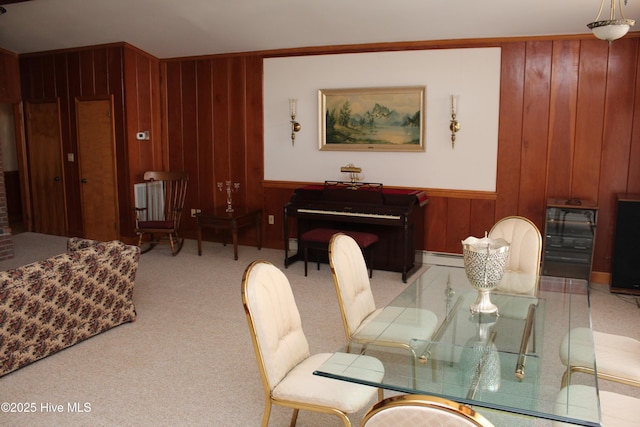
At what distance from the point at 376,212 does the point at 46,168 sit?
4993mm

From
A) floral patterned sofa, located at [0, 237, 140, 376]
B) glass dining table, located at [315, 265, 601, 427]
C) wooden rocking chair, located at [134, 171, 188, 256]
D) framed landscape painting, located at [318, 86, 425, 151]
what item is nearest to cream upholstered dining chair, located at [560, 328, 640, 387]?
glass dining table, located at [315, 265, 601, 427]

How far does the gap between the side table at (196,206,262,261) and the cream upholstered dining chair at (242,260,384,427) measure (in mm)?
3819

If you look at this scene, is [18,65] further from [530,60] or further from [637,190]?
[637,190]

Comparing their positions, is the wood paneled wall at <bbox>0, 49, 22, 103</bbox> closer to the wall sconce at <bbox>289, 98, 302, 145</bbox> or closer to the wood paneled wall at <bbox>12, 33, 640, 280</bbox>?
the wood paneled wall at <bbox>12, 33, 640, 280</bbox>

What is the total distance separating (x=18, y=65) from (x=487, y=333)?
7553mm

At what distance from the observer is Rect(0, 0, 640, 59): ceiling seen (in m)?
4.92

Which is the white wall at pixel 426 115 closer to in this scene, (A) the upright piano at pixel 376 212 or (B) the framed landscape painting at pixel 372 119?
(B) the framed landscape painting at pixel 372 119

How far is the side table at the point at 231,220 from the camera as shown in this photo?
6258mm

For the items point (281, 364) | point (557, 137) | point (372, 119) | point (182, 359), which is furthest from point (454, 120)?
point (281, 364)

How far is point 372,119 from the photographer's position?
606 centimetres

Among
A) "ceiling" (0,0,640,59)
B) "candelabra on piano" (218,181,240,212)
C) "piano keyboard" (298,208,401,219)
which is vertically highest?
"ceiling" (0,0,640,59)

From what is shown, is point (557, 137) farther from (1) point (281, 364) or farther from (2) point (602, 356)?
(1) point (281, 364)

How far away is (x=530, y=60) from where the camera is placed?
17.8ft

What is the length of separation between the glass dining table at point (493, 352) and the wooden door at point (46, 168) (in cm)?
606
